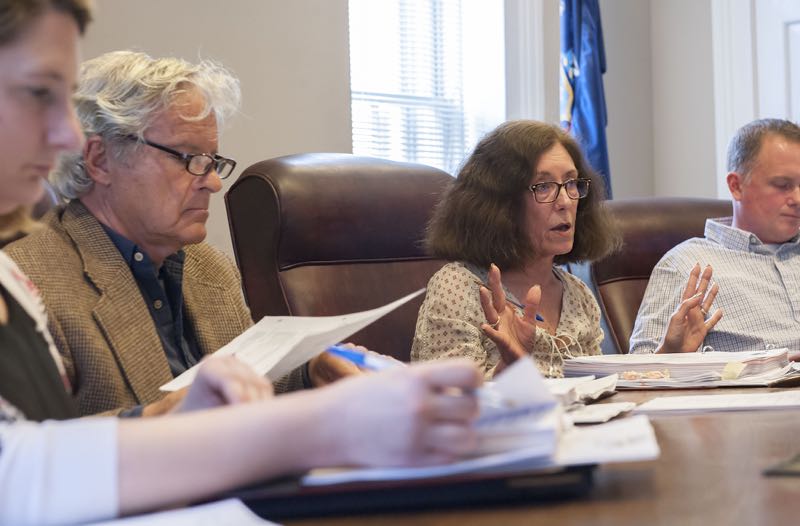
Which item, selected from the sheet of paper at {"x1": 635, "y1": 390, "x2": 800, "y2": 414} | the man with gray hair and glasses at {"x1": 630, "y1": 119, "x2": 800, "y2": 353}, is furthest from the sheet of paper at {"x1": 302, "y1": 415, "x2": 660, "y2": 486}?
the man with gray hair and glasses at {"x1": 630, "y1": 119, "x2": 800, "y2": 353}

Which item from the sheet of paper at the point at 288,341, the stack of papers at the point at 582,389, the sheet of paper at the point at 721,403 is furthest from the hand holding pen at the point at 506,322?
the sheet of paper at the point at 288,341

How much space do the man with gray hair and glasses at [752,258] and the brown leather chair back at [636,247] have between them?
96 millimetres

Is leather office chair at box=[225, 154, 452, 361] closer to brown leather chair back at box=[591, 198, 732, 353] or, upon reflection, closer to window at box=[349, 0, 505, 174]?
brown leather chair back at box=[591, 198, 732, 353]

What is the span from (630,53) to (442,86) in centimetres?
122

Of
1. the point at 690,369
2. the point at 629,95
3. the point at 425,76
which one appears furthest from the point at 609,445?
the point at 629,95

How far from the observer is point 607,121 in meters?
4.64

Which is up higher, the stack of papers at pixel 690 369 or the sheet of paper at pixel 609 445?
the sheet of paper at pixel 609 445

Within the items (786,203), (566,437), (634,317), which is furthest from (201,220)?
(786,203)

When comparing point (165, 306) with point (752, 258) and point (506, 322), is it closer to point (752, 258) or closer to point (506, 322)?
point (506, 322)

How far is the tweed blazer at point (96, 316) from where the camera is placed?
4.66 ft

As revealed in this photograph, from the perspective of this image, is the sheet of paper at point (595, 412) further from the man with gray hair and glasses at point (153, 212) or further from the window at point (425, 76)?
the window at point (425, 76)

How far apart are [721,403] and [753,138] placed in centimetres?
179

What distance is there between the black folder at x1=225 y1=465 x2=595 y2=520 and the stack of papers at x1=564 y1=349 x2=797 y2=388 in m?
0.78

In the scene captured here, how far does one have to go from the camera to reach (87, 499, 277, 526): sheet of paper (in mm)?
674
